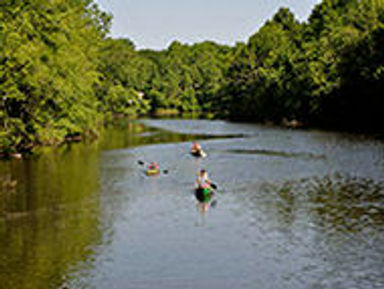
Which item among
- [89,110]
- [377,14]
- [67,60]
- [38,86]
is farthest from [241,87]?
[38,86]

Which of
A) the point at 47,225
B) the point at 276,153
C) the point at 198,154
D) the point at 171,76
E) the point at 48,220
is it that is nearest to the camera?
the point at 47,225

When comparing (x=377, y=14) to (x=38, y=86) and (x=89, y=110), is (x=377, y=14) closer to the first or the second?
(x=89, y=110)

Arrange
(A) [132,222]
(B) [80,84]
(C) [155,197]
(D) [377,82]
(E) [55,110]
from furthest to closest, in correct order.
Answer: (D) [377,82]
(B) [80,84]
(E) [55,110]
(C) [155,197]
(A) [132,222]

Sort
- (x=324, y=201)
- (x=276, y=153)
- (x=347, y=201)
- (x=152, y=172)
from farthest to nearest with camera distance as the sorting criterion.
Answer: (x=276, y=153), (x=152, y=172), (x=324, y=201), (x=347, y=201)

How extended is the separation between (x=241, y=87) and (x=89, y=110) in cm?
8107

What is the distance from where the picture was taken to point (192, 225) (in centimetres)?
3141

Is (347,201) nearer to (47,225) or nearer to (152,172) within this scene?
(47,225)

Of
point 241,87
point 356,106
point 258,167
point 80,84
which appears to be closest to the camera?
point 258,167

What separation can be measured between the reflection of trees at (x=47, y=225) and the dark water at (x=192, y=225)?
6 centimetres

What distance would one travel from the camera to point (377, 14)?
100938 millimetres

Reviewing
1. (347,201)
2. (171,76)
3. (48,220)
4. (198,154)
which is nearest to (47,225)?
(48,220)

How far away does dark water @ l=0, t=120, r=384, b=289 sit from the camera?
76.5 ft

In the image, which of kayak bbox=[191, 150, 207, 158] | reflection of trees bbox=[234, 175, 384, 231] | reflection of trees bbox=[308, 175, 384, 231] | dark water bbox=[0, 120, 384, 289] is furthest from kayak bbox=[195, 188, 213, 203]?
kayak bbox=[191, 150, 207, 158]

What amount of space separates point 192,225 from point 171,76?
17067 cm
